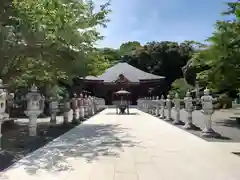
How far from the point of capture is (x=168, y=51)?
167 ft

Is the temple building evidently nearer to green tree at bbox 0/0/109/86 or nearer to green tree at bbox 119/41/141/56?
green tree at bbox 119/41/141/56

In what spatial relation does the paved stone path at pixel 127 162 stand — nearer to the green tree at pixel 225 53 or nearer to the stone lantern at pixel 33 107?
the stone lantern at pixel 33 107

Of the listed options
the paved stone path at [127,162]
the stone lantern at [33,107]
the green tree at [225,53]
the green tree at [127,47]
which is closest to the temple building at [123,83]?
the green tree at [127,47]

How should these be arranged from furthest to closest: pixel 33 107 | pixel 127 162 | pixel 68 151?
1. pixel 33 107
2. pixel 68 151
3. pixel 127 162

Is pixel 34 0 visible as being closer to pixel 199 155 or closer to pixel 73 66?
pixel 73 66

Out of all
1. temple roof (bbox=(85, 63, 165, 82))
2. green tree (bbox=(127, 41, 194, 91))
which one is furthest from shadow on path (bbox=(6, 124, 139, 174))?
green tree (bbox=(127, 41, 194, 91))

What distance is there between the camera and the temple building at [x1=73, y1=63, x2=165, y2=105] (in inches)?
1793

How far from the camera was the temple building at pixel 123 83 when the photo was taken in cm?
4553

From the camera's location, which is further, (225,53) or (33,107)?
(225,53)

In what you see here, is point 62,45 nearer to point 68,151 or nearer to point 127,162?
point 68,151

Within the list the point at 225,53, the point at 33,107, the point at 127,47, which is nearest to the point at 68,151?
the point at 33,107

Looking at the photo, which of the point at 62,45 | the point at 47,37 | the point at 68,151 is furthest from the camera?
the point at 62,45

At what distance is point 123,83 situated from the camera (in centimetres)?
4531

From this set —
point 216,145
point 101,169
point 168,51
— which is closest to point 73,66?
point 216,145
